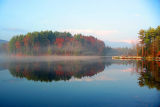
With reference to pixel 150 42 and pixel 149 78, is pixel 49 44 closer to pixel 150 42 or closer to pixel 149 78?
pixel 150 42

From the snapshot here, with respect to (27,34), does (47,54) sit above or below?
below

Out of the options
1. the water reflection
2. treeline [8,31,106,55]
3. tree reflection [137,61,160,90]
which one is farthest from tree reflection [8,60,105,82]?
treeline [8,31,106,55]

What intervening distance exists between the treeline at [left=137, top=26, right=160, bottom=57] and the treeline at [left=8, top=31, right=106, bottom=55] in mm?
41339

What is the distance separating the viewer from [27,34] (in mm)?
74125

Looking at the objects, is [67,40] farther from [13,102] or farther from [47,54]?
[13,102]

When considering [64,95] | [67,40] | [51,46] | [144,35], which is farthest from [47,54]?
[64,95]

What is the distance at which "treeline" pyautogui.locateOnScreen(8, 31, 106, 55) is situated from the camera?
71.2m

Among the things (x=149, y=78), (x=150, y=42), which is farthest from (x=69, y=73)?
(x=150, y=42)

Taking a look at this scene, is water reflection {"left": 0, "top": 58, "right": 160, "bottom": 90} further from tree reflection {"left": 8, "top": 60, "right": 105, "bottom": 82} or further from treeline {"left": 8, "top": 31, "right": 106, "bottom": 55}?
treeline {"left": 8, "top": 31, "right": 106, "bottom": 55}

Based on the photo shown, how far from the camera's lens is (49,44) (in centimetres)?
7256

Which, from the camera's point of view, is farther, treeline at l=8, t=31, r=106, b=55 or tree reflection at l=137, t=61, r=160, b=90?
treeline at l=8, t=31, r=106, b=55

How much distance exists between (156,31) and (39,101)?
138ft

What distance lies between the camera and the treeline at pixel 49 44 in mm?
71175

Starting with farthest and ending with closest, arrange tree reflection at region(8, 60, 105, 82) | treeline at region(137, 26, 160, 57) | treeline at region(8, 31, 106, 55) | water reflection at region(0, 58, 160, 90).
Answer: treeline at region(8, 31, 106, 55), treeline at region(137, 26, 160, 57), tree reflection at region(8, 60, 105, 82), water reflection at region(0, 58, 160, 90)
